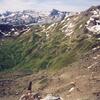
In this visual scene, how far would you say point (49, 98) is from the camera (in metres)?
193

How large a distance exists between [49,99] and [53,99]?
87.5 inches

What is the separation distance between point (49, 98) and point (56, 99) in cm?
449

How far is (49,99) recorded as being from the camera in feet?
630

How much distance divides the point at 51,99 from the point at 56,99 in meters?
3.54

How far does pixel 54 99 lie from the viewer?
630 ft

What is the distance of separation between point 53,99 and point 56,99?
12.2ft

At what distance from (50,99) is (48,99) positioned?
220cm

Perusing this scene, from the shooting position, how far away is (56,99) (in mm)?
195000

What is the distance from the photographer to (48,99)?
194 m

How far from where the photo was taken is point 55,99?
634 feet

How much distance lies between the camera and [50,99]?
19188 cm

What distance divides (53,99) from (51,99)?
1.58 m

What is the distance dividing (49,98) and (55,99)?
134 inches

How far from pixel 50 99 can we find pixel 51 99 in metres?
1.15
